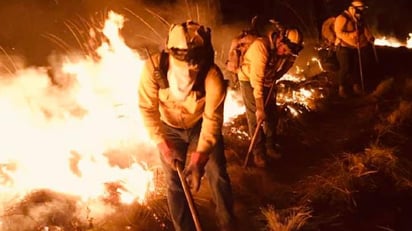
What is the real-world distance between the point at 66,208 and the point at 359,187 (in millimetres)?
3495

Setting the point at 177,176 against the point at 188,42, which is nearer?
the point at 188,42

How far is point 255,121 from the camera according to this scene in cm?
698

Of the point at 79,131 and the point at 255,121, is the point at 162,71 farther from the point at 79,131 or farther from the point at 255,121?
the point at 79,131

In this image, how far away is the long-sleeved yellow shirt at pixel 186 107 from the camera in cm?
434

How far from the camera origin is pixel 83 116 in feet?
27.2

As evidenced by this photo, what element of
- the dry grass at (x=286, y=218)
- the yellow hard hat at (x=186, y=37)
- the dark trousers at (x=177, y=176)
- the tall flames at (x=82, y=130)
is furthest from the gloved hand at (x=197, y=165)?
the tall flames at (x=82, y=130)

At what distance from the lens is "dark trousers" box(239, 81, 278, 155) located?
22.4 ft

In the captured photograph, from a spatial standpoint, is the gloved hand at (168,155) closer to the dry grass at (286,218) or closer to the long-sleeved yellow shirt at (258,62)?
the dry grass at (286,218)

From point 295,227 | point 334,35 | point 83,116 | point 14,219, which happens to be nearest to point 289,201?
point 295,227

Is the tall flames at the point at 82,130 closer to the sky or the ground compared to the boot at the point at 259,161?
closer to the sky

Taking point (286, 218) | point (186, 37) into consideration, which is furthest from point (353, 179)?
point (186, 37)

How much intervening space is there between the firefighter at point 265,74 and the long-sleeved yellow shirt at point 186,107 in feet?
6.06

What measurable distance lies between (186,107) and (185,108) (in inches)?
0.6

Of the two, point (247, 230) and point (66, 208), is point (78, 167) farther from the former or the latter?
point (247, 230)
